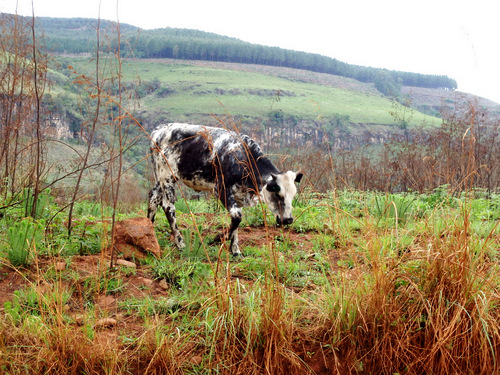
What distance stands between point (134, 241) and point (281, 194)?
75.0 inches

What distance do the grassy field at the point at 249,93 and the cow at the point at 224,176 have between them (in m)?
52.6

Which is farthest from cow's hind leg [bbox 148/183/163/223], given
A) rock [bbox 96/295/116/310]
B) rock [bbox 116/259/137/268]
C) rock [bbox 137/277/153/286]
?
rock [bbox 96/295/116/310]

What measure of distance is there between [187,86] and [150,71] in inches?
845

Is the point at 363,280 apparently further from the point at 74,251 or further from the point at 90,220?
the point at 90,220

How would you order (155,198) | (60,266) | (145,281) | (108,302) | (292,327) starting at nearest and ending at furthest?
(292,327) → (108,302) → (60,266) → (145,281) → (155,198)

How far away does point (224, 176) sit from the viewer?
18.3 feet

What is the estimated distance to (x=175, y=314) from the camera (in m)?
3.27

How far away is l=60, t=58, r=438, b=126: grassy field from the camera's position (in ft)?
233

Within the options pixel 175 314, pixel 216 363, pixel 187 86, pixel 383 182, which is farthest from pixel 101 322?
pixel 187 86

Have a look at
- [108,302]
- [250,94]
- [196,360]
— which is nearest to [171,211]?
[108,302]

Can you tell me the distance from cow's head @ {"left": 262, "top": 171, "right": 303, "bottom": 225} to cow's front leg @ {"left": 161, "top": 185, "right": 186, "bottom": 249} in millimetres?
1404

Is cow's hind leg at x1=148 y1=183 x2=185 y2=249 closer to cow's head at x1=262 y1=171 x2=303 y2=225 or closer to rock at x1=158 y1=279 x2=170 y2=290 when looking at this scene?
cow's head at x1=262 y1=171 x2=303 y2=225

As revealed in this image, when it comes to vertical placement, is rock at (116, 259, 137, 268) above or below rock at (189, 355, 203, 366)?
below

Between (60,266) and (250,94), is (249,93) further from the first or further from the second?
(60,266)
